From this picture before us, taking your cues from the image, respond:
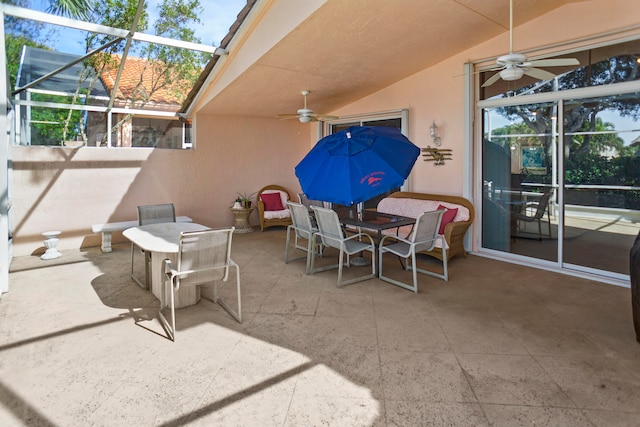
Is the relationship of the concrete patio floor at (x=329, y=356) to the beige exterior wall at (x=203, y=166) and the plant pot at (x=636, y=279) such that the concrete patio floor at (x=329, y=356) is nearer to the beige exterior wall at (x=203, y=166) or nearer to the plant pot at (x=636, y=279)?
the plant pot at (x=636, y=279)

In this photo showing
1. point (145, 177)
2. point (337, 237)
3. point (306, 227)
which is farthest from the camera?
point (145, 177)

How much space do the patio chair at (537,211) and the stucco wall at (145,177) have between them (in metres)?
4.94

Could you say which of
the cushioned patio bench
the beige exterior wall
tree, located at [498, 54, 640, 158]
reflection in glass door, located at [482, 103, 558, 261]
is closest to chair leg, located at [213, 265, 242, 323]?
the cushioned patio bench

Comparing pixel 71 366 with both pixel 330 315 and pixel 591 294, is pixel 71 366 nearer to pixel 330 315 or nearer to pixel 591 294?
pixel 330 315

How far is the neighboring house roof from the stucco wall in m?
0.77

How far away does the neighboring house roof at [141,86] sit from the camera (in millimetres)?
5629

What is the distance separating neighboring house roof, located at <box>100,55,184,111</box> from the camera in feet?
18.5

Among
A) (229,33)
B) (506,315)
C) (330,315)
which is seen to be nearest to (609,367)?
(506,315)

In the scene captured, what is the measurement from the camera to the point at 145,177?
22.6 ft

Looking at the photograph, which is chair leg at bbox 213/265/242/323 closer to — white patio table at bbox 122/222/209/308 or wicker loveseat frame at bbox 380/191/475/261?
white patio table at bbox 122/222/209/308

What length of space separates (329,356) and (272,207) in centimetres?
533

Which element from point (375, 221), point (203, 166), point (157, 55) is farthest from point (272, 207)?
point (375, 221)

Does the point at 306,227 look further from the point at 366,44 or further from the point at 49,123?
the point at 49,123

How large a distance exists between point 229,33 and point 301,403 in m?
4.85
